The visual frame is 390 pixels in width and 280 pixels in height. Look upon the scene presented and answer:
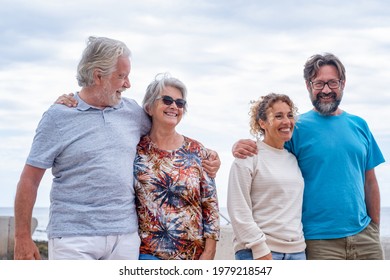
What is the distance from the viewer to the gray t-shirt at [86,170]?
3939 mm

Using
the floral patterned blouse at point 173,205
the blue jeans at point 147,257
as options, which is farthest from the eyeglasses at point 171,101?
the blue jeans at point 147,257

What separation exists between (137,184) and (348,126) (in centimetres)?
165

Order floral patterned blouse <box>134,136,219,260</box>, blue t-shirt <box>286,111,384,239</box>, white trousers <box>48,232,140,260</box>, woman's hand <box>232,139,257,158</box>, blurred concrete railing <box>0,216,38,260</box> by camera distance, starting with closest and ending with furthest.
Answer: white trousers <box>48,232,140,260</box> → floral patterned blouse <box>134,136,219,260</box> → woman's hand <box>232,139,257,158</box> → blue t-shirt <box>286,111,384,239</box> → blurred concrete railing <box>0,216,38,260</box>

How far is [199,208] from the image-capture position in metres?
4.12

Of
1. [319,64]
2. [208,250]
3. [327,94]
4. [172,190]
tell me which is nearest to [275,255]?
[208,250]

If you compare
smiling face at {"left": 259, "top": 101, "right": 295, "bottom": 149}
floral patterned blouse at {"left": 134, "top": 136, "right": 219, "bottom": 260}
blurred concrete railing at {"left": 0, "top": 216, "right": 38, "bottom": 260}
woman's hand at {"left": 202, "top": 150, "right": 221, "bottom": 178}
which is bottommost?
blurred concrete railing at {"left": 0, "top": 216, "right": 38, "bottom": 260}

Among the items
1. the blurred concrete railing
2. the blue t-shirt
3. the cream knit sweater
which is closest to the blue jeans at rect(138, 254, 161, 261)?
the cream knit sweater

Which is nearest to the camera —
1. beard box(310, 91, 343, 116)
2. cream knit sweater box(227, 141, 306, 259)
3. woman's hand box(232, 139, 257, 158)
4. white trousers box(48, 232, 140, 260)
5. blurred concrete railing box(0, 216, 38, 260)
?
white trousers box(48, 232, 140, 260)

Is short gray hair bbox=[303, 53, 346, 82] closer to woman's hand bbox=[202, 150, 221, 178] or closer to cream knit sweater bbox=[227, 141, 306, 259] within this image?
cream knit sweater bbox=[227, 141, 306, 259]

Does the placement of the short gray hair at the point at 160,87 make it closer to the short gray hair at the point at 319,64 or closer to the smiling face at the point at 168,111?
the smiling face at the point at 168,111

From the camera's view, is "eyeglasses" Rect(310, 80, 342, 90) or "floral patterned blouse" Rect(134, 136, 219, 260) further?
"eyeglasses" Rect(310, 80, 342, 90)

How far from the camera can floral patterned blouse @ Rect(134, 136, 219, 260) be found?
4.03 m

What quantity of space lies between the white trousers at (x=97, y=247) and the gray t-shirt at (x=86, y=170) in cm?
4

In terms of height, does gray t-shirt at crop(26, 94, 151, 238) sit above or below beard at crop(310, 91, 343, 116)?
below
